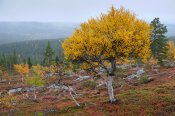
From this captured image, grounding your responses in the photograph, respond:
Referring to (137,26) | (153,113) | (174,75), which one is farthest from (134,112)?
(174,75)

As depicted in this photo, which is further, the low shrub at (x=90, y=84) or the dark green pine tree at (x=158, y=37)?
the low shrub at (x=90, y=84)

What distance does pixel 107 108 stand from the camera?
30078 mm

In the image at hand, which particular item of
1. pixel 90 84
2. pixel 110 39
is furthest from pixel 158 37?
pixel 110 39

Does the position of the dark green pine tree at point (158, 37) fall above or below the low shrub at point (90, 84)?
above

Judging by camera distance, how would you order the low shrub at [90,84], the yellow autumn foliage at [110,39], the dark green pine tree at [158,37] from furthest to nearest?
the low shrub at [90,84] < the dark green pine tree at [158,37] < the yellow autumn foliage at [110,39]

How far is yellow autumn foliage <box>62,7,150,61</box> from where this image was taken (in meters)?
28.0

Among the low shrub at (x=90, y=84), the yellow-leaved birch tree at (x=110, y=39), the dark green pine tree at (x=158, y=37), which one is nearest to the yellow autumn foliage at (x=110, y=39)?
the yellow-leaved birch tree at (x=110, y=39)

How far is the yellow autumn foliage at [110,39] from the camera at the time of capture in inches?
1102

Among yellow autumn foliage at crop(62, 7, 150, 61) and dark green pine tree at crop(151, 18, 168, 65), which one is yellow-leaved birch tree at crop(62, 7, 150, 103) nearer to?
yellow autumn foliage at crop(62, 7, 150, 61)

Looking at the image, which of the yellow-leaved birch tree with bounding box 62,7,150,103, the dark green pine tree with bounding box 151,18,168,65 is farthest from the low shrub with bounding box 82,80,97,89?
the yellow-leaved birch tree with bounding box 62,7,150,103

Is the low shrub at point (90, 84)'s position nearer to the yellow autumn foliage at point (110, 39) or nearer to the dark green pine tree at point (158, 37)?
the dark green pine tree at point (158, 37)

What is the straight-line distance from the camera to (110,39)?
28250 millimetres

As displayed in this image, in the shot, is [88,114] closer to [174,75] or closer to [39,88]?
[174,75]

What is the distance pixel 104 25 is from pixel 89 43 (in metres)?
2.51
